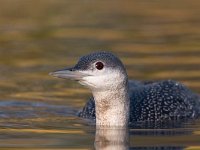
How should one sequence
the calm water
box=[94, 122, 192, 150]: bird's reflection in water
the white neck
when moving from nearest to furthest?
box=[94, 122, 192, 150]: bird's reflection in water < the white neck < the calm water

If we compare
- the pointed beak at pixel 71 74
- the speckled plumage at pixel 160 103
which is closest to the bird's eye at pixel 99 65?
the pointed beak at pixel 71 74

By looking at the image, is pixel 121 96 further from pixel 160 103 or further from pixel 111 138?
pixel 160 103

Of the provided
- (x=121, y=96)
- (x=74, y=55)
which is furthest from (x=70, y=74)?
(x=74, y=55)

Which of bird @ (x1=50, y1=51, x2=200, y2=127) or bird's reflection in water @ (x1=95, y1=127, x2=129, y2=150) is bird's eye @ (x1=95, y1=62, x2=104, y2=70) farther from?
bird's reflection in water @ (x1=95, y1=127, x2=129, y2=150)

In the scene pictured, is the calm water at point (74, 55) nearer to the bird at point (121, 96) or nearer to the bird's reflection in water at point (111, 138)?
the bird's reflection in water at point (111, 138)

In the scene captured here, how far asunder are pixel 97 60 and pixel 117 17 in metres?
13.0

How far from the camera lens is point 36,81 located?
18156 mm

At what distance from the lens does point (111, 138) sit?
13391 mm

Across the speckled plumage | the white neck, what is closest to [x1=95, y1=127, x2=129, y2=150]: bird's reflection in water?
the white neck

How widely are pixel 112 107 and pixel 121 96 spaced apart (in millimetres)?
189

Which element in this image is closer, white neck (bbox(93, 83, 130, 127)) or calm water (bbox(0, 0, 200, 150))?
white neck (bbox(93, 83, 130, 127))

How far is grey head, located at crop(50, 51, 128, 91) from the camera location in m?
13.3

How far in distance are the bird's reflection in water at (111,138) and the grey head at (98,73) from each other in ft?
1.98

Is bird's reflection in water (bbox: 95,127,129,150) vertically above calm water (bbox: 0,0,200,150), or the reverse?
calm water (bbox: 0,0,200,150)
